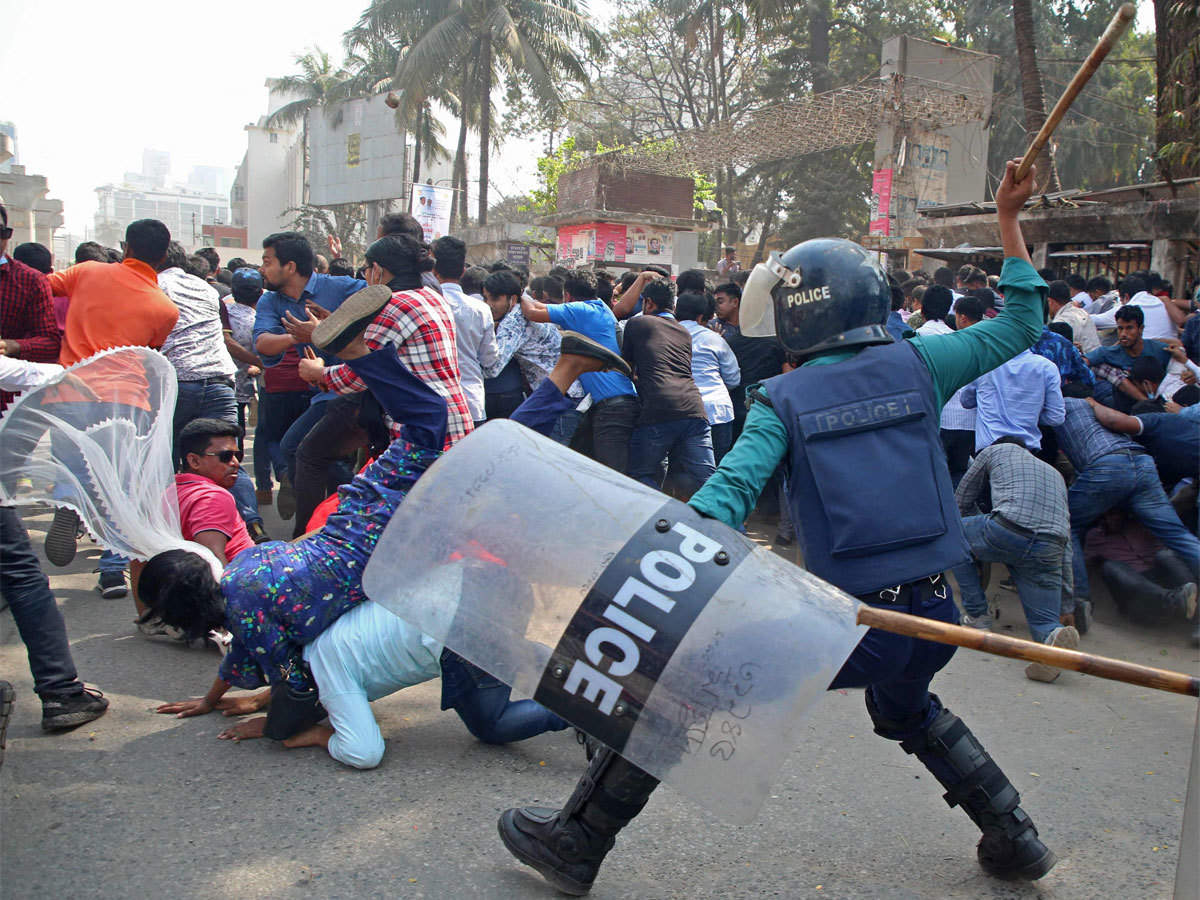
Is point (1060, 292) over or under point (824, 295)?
over

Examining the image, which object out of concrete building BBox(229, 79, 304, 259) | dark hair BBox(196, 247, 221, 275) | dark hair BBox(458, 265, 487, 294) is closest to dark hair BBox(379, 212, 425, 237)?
dark hair BBox(458, 265, 487, 294)

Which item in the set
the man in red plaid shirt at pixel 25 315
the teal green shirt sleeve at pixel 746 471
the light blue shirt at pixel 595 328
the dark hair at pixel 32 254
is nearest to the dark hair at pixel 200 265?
the dark hair at pixel 32 254

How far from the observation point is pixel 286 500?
5883 millimetres

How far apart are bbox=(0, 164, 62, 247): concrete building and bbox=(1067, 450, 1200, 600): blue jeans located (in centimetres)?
1453

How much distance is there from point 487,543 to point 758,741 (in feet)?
2.37

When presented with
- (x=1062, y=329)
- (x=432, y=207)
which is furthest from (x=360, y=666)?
(x=432, y=207)

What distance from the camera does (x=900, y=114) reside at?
16.1 meters

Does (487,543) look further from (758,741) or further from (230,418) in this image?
(230,418)

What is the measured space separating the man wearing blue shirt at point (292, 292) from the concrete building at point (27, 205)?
35.7 ft

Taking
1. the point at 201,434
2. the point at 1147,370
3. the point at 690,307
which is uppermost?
the point at 690,307

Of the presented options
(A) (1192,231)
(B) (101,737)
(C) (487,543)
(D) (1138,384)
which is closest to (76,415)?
(B) (101,737)

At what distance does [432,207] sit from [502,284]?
906 cm

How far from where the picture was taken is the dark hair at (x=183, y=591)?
3293 mm

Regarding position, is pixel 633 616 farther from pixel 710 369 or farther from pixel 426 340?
pixel 710 369
